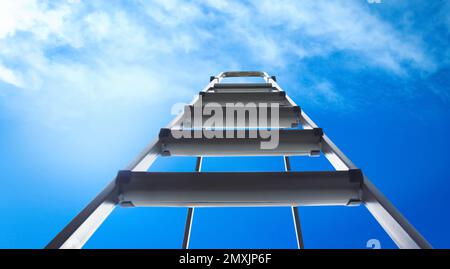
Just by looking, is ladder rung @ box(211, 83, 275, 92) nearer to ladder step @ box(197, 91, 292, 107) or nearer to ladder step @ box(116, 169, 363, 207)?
ladder step @ box(197, 91, 292, 107)

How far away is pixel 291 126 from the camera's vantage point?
2635mm

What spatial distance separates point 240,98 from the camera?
2.94 m

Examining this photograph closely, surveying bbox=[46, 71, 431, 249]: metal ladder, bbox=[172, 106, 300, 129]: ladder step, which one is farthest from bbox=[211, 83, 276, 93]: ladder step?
bbox=[46, 71, 431, 249]: metal ladder

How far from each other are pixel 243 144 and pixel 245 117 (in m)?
0.62

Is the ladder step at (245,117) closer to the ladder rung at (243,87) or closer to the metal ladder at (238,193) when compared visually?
the metal ladder at (238,193)

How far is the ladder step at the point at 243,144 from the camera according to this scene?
1.96 m

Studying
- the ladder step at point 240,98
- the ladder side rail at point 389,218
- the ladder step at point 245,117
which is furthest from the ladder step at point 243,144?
the ladder step at point 240,98

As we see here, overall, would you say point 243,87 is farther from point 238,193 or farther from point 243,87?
point 238,193

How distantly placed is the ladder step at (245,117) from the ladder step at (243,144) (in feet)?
1.55

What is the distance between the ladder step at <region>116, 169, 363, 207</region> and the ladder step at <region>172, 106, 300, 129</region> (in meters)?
1.05

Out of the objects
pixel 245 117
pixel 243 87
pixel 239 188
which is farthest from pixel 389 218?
pixel 243 87
